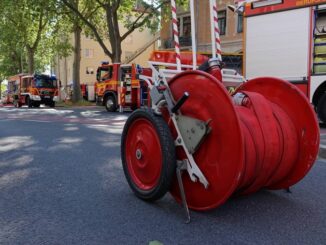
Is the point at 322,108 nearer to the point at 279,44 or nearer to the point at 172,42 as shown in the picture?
the point at 279,44

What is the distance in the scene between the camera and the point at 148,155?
12.6 ft

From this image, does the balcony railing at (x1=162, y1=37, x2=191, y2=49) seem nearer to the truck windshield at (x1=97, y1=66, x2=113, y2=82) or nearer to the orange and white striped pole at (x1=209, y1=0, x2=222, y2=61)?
the truck windshield at (x1=97, y1=66, x2=113, y2=82)

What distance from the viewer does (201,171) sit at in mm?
3363

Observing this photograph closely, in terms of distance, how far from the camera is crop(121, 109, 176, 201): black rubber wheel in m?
3.48

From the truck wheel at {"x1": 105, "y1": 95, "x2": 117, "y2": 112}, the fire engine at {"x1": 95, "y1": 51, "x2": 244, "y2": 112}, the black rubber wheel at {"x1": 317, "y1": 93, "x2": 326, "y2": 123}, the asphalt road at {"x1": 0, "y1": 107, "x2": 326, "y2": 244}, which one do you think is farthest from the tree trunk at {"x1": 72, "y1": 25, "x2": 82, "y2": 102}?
the asphalt road at {"x1": 0, "y1": 107, "x2": 326, "y2": 244}

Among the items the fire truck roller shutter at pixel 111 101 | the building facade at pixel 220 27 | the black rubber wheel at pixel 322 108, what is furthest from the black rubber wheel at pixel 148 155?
the building facade at pixel 220 27

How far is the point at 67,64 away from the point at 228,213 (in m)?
55.9

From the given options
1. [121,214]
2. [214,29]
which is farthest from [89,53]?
[121,214]

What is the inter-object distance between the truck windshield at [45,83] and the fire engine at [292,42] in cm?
2278

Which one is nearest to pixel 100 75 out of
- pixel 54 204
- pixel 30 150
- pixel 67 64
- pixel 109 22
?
pixel 109 22

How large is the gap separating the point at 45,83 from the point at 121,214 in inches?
1154

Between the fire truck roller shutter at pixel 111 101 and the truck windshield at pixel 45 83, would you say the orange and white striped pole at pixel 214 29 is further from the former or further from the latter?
the truck windshield at pixel 45 83

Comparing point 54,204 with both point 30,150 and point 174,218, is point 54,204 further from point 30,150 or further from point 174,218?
point 30,150

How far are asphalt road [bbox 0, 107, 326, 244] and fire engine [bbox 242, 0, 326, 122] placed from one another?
550 cm
